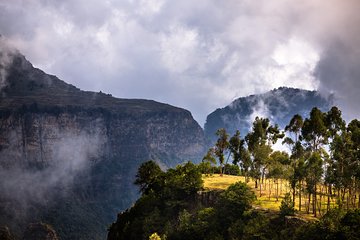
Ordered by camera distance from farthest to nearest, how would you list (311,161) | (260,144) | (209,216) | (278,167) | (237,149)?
(237,149) < (260,144) < (278,167) < (209,216) < (311,161)

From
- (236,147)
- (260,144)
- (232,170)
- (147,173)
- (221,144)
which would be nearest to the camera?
(260,144)

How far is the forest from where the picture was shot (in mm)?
70062

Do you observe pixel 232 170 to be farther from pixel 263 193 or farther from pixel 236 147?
pixel 263 193

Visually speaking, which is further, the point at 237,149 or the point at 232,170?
the point at 232,170

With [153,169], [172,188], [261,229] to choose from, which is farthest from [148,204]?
[261,229]

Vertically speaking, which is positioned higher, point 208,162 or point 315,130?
point 315,130

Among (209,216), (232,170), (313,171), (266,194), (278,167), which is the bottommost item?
(209,216)

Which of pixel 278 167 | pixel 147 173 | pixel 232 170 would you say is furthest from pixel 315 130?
pixel 232 170

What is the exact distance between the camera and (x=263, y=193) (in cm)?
9831

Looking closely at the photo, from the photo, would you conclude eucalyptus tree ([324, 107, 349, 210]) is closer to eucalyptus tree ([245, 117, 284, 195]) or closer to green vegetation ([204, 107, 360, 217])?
green vegetation ([204, 107, 360, 217])

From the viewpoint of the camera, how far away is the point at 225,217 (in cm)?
8262

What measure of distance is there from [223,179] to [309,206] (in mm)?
40282

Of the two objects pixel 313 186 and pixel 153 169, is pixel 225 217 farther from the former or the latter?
pixel 153 169

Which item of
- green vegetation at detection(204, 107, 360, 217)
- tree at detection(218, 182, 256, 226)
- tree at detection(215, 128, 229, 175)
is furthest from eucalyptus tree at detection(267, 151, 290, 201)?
tree at detection(215, 128, 229, 175)
